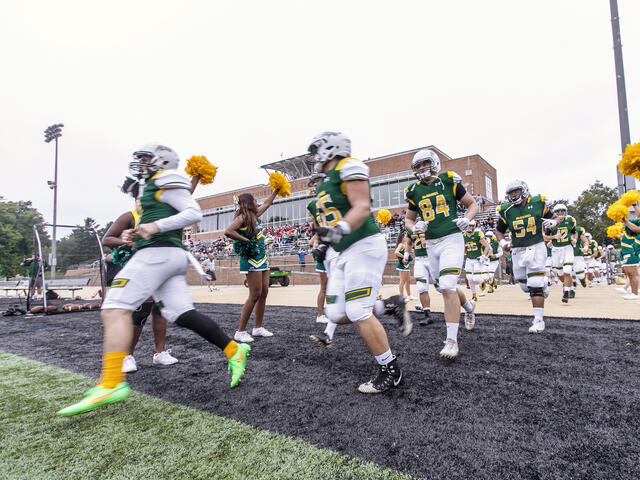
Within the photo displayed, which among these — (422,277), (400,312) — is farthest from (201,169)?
(422,277)

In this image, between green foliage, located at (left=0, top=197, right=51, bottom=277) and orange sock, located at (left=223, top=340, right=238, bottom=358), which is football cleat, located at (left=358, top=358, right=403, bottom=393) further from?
green foliage, located at (left=0, top=197, right=51, bottom=277)

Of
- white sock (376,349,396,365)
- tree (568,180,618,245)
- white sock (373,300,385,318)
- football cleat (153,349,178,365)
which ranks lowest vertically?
football cleat (153,349,178,365)

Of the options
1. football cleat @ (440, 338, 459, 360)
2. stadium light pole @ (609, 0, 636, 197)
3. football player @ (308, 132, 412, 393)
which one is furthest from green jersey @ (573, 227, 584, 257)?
football player @ (308, 132, 412, 393)

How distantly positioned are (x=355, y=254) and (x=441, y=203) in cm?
186

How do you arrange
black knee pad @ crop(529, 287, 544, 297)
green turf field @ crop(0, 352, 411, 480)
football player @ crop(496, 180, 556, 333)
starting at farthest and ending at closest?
football player @ crop(496, 180, 556, 333), black knee pad @ crop(529, 287, 544, 297), green turf field @ crop(0, 352, 411, 480)

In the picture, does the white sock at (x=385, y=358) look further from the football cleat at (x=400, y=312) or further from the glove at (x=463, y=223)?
the glove at (x=463, y=223)

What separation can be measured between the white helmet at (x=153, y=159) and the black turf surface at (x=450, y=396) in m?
Result: 1.89

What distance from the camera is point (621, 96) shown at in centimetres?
1067

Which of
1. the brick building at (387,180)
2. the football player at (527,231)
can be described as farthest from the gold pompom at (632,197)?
the brick building at (387,180)

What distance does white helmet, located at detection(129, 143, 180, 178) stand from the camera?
2.85 metres

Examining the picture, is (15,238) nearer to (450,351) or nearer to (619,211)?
(450,351)

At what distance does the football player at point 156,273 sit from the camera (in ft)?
7.77

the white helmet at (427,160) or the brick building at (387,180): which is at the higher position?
the brick building at (387,180)

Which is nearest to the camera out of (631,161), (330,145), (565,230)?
(330,145)
